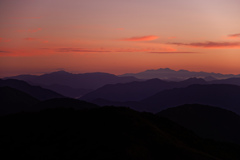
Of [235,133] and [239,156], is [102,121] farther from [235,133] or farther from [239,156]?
[235,133]

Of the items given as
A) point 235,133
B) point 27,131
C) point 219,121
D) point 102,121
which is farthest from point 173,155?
point 219,121

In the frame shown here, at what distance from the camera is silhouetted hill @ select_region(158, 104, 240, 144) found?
129000 millimetres

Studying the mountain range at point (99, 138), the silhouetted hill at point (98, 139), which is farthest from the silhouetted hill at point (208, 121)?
the silhouetted hill at point (98, 139)

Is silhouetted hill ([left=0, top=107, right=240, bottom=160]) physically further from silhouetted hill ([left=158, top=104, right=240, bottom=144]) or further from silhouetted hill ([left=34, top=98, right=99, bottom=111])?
silhouetted hill ([left=34, top=98, right=99, bottom=111])

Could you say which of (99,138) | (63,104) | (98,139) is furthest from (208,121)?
(98,139)

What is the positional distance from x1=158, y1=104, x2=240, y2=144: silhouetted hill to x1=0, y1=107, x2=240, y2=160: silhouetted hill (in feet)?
212

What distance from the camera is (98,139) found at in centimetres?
4547

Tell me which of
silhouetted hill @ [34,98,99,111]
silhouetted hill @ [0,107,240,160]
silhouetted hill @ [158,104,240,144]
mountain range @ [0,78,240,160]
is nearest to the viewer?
silhouetted hill @ [0,107,240,160]

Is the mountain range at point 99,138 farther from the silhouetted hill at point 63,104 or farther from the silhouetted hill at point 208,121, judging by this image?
the silhouetted hill at point 63,104

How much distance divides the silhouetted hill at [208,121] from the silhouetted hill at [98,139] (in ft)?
212

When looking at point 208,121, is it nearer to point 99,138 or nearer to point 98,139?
point 99,138

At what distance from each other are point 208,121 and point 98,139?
112 m

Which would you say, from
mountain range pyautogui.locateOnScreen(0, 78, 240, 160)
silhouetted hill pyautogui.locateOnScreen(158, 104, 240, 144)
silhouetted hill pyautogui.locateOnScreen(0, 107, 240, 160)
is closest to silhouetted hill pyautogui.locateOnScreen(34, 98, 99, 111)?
silhouetted hill pyautogui.locateOnScreen(158, 104, 240, 144)

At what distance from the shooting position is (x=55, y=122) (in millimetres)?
59719
